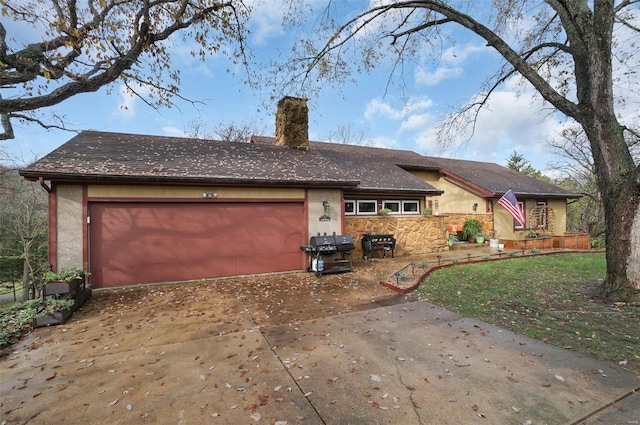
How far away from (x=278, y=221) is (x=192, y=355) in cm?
523

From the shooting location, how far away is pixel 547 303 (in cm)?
562

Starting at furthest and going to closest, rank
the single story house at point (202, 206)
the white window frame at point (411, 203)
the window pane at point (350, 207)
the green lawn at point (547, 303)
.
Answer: the white window frame at point (411, 203) < the window pane at point (350, 207) < the single story house at point (202, 206) < the green lawn at point (547, 303)

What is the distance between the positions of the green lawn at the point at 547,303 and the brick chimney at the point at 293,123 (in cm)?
792

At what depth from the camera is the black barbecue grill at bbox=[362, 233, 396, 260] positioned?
34.0 feet

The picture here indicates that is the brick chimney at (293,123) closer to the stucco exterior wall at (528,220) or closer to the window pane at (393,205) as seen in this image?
the window pane at (393,205)

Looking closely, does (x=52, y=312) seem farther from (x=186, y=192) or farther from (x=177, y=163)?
(x=177, y=163)

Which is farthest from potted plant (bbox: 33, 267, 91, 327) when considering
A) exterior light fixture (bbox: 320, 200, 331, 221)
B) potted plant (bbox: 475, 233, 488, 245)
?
potted plant (bbox: 475, 233, 488, 245)

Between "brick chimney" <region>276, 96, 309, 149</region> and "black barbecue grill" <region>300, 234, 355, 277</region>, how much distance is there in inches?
221

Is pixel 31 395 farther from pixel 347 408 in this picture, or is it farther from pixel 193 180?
pixel 193 180

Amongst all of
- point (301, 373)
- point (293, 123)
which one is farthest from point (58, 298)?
point (293, 123)

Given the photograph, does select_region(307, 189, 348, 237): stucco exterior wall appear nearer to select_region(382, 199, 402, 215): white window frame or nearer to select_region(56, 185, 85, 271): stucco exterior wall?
select_region(382, 199, 402, 215): white window frame

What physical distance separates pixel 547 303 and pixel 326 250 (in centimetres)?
514

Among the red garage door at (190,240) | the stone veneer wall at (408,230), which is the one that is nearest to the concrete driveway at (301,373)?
the red garage door at (190,240)

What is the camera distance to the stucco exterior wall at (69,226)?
659 cm
